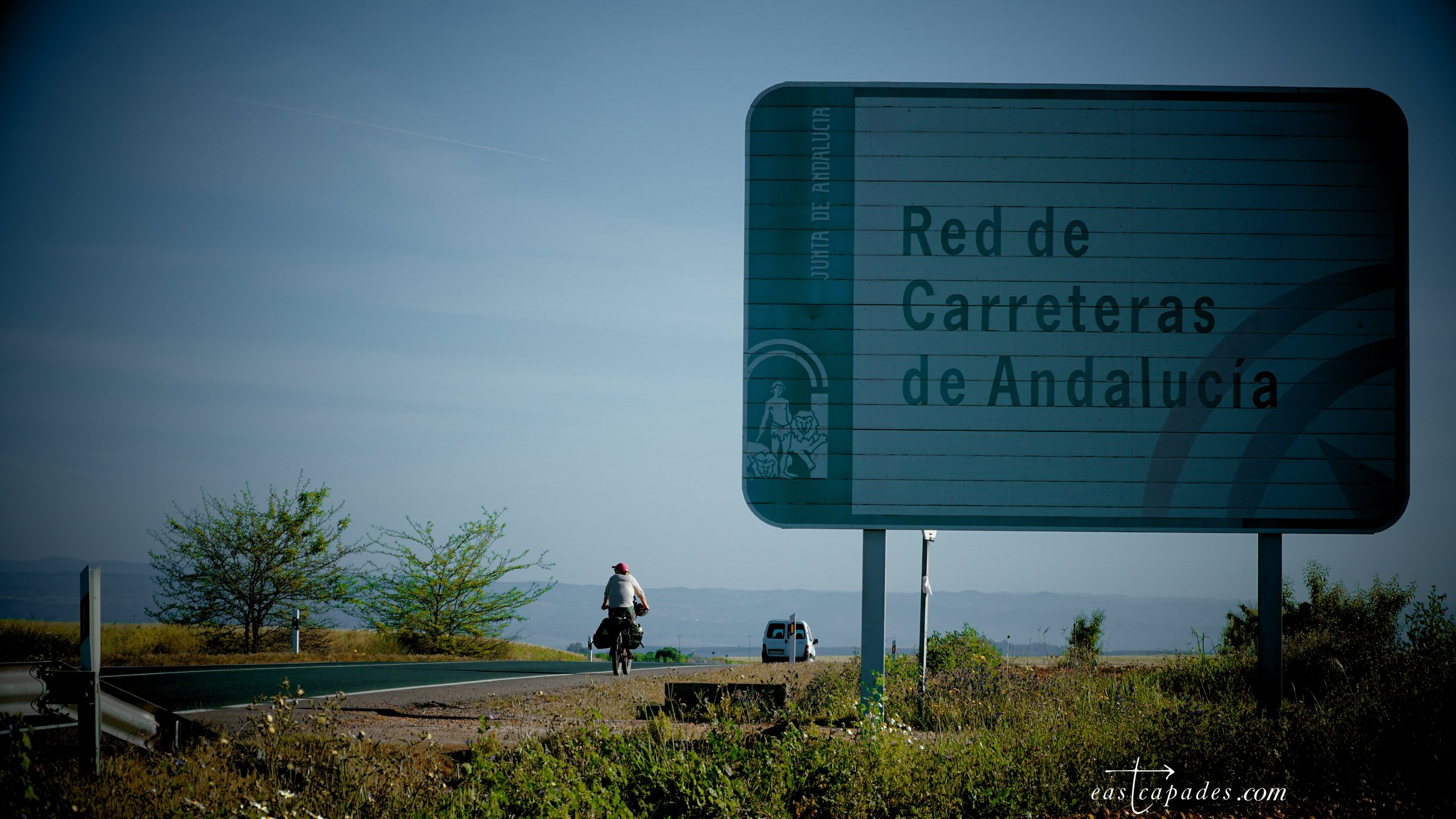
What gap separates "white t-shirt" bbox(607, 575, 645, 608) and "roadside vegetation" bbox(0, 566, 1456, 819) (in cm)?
759

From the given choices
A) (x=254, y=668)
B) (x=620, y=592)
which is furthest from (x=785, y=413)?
(x=254, y=668)

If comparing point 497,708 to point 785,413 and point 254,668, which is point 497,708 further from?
point 254,668

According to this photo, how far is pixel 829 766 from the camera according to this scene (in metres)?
6.34

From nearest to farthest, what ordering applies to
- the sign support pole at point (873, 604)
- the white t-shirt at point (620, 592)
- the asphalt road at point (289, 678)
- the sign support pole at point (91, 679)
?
the sign support pole at point (91, 679), the sign support pole at point (873, 604), the asphalt road at point (289, 678), the white t-shirt at point (620, 592)

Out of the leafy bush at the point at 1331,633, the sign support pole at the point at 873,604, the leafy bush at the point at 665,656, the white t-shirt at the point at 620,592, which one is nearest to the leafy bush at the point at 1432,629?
the leafy bush at the point at 1331,633

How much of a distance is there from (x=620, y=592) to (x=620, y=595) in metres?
0.06

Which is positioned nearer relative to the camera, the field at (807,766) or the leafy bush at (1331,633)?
the field at (807,766)

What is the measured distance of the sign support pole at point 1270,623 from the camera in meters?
8.86

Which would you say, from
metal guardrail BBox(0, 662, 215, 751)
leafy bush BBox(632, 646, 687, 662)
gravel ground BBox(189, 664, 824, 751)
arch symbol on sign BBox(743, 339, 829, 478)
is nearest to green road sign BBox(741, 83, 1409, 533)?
arch symbol on sign BBox(743, 339, 829, 478)

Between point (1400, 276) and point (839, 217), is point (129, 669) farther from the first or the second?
point (1400, 276)

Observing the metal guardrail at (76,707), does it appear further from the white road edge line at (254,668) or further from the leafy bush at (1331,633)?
the leafy bush at (1331,633)

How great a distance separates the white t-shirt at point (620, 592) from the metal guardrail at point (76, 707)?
30.7ft

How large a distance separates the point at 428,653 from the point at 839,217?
2123 cm

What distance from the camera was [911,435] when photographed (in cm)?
879
